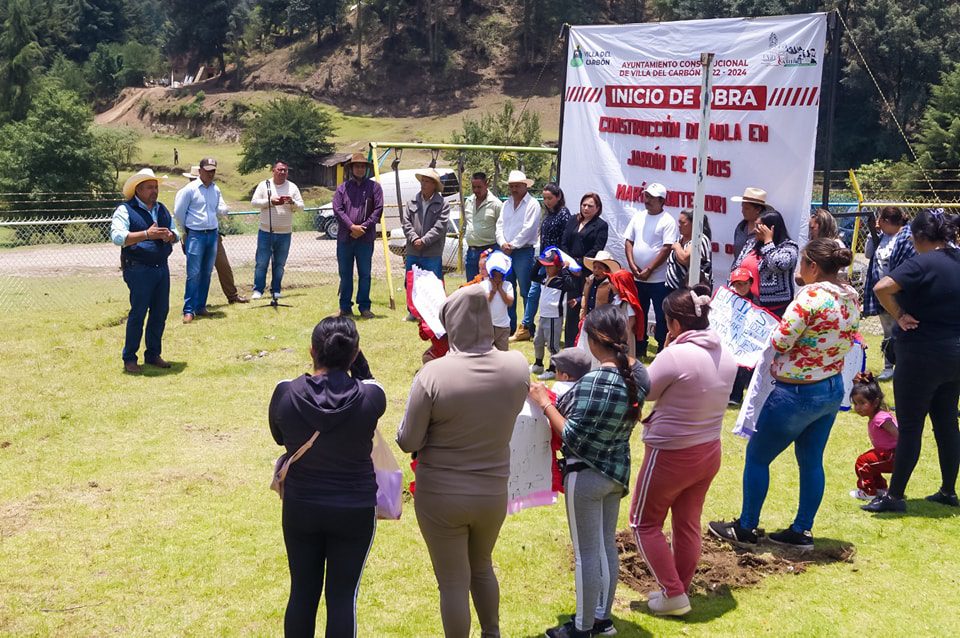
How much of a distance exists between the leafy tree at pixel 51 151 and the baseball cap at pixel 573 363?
35890 millimetres

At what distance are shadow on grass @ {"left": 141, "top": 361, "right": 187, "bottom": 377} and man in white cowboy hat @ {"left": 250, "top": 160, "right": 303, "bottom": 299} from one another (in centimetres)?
253

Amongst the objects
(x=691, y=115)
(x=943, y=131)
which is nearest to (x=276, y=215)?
(x=691, y=115)

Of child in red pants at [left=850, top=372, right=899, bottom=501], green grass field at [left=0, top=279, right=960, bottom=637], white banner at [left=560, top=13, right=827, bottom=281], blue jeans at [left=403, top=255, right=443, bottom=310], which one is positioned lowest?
green grass field at [left=0, top=279, right=960, bottom=637]

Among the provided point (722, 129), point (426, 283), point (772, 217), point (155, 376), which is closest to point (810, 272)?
point (426, 283)

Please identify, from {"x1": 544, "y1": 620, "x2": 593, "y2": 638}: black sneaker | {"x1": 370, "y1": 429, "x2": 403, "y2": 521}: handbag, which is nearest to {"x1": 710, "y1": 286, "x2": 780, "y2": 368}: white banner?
{"x1": 544, "y1": 620, "x2": 593, "y2": 638}: black sneaker

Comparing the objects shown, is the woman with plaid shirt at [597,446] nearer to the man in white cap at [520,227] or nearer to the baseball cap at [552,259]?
the baseball cap at [552,259]

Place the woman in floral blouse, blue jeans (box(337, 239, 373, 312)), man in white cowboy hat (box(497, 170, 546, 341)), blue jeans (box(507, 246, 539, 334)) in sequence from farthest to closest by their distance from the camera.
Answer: blue jeans (box(337, 239, 373, 312)) < blue jeans (box(507, 246, 539, 334)) < man in white cowboy hat (box(497, 170, 546, 341)) < the woman in floral blouse

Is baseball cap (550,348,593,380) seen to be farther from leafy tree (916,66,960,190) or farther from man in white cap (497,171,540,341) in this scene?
leafy tree (916,66,960,190)

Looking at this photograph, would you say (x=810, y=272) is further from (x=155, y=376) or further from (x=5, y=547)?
(x=155, y=376)

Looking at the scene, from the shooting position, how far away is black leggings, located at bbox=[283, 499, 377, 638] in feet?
12.8

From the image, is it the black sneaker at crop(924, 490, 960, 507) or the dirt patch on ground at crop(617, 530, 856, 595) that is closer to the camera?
the dirt patch on ground at crop(617, 530, 856, 595)

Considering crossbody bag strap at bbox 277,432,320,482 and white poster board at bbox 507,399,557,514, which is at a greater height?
crossbody bag strap at bbox 277,432,320,482

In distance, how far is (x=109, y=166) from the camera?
39.2 metres

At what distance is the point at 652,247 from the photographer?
973 centimetres
